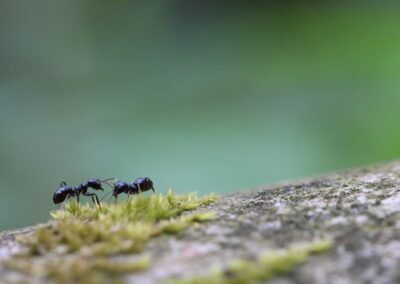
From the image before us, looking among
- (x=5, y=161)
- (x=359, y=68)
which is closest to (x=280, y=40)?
(x=359, y=68)

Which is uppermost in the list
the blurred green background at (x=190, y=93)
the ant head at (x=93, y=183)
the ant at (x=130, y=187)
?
the blurred green background at (x=190, y=93)

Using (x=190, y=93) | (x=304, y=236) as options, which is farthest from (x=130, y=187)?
(x=190, y=93)

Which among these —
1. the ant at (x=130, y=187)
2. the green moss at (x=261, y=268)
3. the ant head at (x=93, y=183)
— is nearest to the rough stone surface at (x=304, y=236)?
the green moss at (x=261, y=268)

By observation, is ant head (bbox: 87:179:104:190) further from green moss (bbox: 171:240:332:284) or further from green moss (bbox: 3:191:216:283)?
green moss (bbox: 171:240:332:284)

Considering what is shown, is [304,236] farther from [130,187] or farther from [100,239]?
[130,187]

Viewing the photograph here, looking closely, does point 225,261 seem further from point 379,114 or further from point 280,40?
point 280,40

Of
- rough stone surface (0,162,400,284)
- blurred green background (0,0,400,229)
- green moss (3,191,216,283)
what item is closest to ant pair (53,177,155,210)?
green moss (3,191,216,283)

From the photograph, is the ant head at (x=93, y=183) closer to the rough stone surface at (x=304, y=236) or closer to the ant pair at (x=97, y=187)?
the ant pair at (x=97, y=187)
